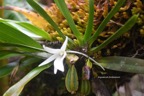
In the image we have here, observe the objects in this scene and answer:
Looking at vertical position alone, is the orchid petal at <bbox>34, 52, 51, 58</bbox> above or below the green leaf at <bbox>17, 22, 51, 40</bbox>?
below

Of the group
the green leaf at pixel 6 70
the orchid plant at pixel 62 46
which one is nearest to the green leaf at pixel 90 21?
the orchid plant at pixel 62 46

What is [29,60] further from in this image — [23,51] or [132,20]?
[132,20]

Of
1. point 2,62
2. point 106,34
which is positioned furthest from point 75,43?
point 2,62

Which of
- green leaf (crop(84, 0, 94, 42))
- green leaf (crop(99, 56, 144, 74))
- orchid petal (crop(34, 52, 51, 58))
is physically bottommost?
green leaf (crop(99, 56, 144, 74))

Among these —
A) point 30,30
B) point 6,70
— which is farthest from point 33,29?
point 6,70

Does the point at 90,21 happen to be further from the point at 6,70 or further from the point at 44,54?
the point at 6,70

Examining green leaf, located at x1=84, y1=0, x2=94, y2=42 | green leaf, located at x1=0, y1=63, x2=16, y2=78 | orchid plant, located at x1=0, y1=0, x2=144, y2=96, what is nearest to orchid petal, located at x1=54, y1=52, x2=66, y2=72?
orchid plant, located at x1=0, y1=0, x2=144, y2=96

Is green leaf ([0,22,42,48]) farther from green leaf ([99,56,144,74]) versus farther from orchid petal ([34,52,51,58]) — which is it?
green leaf ([99,56,144,74])
